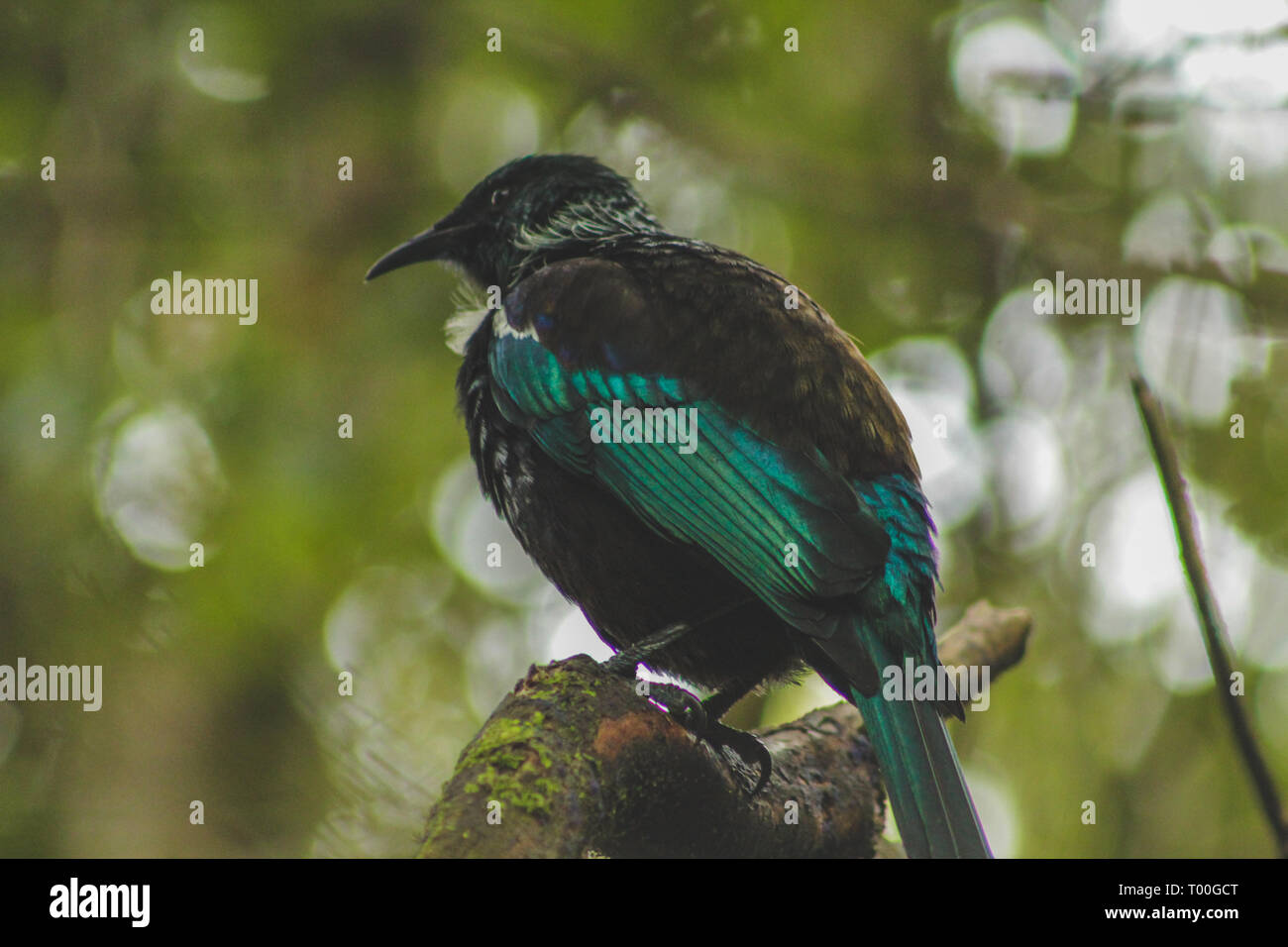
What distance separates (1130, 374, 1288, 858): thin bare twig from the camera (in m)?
1.35

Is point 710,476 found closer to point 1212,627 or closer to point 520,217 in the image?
point 520,217

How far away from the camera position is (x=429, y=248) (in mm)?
4855

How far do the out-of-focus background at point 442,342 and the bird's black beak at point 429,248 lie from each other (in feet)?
5.22

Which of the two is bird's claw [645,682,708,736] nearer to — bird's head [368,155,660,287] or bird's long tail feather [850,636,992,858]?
bird's long tail feather [850,636,992,858]

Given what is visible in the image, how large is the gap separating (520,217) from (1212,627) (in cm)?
377

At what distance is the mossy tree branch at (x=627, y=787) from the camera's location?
7.68 ft

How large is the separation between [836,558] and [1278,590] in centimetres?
419

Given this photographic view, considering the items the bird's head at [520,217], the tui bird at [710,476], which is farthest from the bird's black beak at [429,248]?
the tui bird at [710,476]

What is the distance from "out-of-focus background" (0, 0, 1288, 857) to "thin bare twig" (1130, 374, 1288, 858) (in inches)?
183

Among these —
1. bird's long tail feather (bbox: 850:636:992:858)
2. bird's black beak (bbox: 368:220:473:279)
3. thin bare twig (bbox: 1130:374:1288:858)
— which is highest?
bird's black beak (bbox: 368:220:473:279)

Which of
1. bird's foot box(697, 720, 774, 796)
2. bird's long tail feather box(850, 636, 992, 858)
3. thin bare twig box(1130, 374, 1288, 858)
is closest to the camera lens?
thin bare twig box(1130, 374, 1288, 858)

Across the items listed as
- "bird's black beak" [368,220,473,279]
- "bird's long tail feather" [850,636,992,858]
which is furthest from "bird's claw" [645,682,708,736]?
"bird's black beak" [368,220,473,279]

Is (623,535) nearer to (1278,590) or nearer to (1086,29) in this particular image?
(1278,590)

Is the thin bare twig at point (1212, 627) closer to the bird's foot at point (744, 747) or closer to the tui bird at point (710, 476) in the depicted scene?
the tui bird at point (710, 476)
